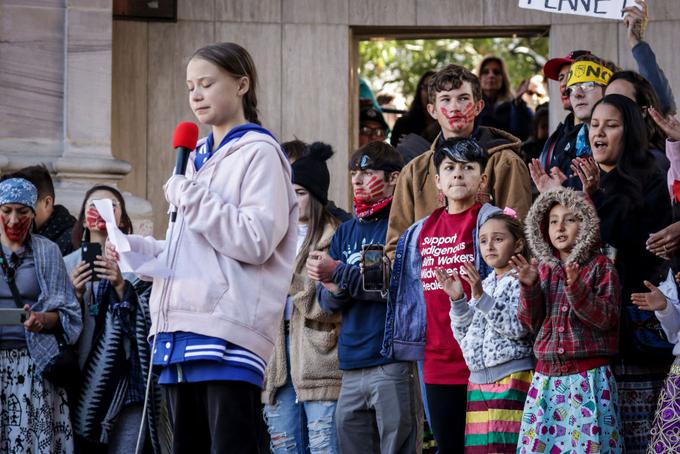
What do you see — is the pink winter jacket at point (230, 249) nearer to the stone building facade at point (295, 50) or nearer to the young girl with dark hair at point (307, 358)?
the young girl with dark hair at point (307, 358)

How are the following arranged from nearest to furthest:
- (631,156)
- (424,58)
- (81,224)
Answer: (631,156) < (81,224) < (424,58)

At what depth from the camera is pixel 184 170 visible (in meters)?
5.04

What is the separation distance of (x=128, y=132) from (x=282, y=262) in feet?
20.7

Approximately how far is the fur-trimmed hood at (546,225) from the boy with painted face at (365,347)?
1179mm

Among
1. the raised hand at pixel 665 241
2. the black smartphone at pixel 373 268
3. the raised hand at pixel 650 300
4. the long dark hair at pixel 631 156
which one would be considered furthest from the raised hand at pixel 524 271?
the black smartphone at pixel 373 268

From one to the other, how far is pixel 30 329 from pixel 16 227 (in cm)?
64

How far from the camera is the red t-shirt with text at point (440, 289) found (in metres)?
6.78

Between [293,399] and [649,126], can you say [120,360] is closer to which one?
[293,399]

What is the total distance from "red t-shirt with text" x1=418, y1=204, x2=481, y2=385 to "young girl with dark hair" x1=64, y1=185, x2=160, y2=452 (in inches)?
77.5

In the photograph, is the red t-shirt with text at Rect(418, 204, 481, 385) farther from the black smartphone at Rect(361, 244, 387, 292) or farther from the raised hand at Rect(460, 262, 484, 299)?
the black smartphone at Rect(361, 244, 387, 292)

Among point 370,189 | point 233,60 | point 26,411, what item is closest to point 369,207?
point 370,189

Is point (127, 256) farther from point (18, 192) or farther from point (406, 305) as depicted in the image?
point (18, 192)

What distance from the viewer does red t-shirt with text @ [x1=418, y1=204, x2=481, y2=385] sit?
6.78 m

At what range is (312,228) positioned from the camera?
8.19 m
